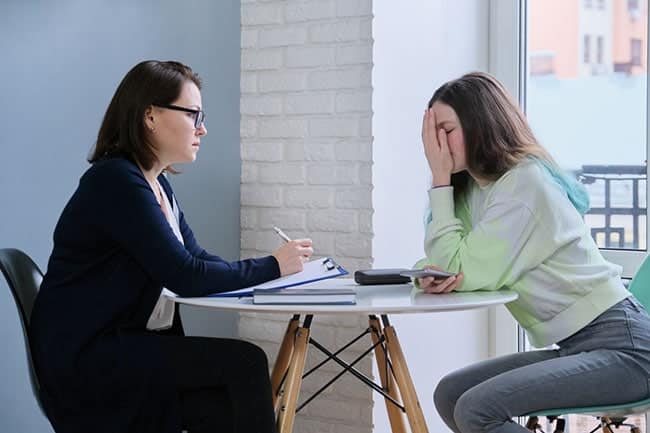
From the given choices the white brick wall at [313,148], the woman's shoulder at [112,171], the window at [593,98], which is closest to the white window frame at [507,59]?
the window at [593,98]

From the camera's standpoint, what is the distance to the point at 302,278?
220 cm

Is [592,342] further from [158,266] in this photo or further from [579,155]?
[579,155]

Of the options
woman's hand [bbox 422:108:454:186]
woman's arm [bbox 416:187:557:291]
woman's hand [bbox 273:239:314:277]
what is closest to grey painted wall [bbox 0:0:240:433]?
woman's hand [bbox 273:239:314:277]

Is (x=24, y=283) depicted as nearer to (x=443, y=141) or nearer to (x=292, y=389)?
(x=292, y=389)

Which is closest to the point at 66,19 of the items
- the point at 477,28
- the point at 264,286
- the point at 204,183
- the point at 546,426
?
the point at 204,183

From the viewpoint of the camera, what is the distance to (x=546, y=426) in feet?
10.8

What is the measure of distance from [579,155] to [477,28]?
1.77ft

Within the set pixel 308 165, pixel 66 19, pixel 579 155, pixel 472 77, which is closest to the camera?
pixel 472 77

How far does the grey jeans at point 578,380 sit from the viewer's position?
200 cm

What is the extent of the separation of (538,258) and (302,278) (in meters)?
0.51

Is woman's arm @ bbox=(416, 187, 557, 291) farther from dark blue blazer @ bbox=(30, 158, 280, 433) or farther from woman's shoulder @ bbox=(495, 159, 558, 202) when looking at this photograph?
dark blue blazer @ bbox=(30, 158, 280, 433)

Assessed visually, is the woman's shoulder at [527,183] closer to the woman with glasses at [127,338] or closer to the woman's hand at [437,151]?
the woman's hand at [437,151]

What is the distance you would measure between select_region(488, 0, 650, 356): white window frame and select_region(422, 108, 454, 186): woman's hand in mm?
1078

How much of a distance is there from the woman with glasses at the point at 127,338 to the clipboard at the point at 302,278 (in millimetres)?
22
